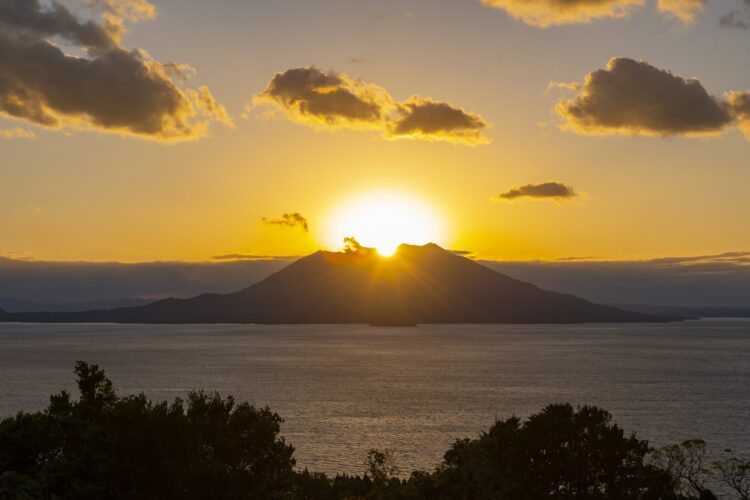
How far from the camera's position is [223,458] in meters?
52.2

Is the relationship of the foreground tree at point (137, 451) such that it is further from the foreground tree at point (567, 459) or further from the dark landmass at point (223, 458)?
the foreground tree at point (567, 459)

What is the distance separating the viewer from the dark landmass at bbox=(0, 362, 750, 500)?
45625 mm

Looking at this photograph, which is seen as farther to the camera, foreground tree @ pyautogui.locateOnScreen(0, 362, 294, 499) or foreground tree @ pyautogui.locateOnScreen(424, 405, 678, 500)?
foreground tree @ pyautogui.locateOnScreen(424, 405, 678, 500)

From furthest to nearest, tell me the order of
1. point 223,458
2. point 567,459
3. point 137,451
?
1. point 567,459
2. point 223,458
3. point 137,451

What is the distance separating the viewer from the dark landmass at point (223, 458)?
45625 mm

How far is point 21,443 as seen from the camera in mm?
45656

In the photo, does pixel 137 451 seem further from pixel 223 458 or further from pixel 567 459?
pixel 567 459

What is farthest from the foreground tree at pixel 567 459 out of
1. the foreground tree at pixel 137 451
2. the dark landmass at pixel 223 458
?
the foreground tree at pixel 137 451

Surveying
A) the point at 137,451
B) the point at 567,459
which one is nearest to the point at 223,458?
the point at 137,451

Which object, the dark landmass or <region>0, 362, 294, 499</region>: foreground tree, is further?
the dark landmass

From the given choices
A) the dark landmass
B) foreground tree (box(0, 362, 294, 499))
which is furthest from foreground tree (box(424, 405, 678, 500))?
foreground tree (box(0, 362, 294, 499))

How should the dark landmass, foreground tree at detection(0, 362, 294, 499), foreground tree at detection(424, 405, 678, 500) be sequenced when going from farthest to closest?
1. foreground tree at detection(424, 405, 678, 500)
2. the dark landmass
3. foreground tree at detection(0, 362, 294, 499)

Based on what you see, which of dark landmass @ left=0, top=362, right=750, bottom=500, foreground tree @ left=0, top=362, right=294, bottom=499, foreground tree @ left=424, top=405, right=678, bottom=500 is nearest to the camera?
foreground tree @ left=0, top=362, right=294, bottom=499

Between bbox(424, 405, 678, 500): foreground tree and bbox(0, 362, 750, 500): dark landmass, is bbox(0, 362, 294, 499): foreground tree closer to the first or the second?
bbox(0, 362, 750, 500): dark landmass
